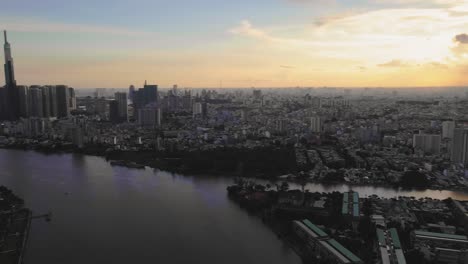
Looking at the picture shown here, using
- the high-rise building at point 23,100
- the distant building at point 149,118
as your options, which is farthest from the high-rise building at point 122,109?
the high-rise building at point 23,100

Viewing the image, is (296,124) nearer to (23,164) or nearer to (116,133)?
(116,133)

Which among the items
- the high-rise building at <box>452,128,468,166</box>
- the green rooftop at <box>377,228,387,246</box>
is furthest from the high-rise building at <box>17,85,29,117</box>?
the green rooftop at <box>377,228,387,246</box>

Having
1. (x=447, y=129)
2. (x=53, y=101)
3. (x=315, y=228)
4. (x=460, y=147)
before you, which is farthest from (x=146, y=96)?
(x=315, y=228)

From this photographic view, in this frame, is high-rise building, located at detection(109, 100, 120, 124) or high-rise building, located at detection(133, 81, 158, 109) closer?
high-rise building, located at detection(109, 100, 120, 124)

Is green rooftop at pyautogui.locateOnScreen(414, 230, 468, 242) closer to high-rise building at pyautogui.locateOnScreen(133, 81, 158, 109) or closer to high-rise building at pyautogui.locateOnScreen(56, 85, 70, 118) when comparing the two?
high-rise building at pyautogui.locateOnScreen(56, 85, 70, 118)

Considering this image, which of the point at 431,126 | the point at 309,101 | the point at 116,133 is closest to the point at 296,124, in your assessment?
the point at 431,126

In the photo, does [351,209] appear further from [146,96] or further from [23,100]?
[146,96]
